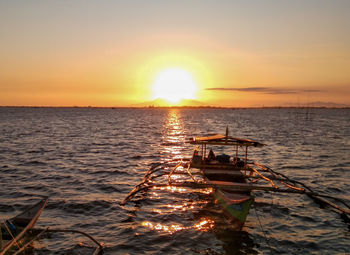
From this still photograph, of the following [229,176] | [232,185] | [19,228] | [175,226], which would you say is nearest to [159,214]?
[175,226]

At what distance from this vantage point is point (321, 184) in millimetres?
22391

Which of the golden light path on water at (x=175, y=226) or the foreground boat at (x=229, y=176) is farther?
the golden light path on water at (x=175, y=226)

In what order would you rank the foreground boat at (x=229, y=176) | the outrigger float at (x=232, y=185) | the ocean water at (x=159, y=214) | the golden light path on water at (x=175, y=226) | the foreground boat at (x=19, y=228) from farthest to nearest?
the golden light path on water at (x=175, y=226)
the outrigger float at (x=232, y=185)
the foreground boat at (x=229, y=176)
the ocean water at (x=159, y=214)
the foreground boat at (x=19, y=228)

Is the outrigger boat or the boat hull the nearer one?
the outrigger boat

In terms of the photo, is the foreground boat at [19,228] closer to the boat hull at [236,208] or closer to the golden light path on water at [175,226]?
the golden light path on water at [175,226]

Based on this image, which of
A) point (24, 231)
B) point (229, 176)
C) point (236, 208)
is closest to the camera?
point (24, 231)

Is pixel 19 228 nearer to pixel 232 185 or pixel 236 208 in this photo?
pixel 236 208

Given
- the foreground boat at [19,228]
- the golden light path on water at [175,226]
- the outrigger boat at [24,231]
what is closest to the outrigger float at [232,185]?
the golden light path on water at [175,226]

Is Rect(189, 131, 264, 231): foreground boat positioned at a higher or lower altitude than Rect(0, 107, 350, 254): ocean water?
higher

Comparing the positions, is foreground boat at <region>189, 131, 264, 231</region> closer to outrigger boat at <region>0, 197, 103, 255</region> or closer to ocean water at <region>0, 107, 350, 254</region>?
ocean water at <region>0, 107, 350, 254</region>

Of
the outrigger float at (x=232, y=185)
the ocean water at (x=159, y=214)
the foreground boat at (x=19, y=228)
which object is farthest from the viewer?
the outrigger float at (x=232, y=185)

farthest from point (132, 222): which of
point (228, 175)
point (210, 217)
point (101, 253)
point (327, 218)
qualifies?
point (327, 218)

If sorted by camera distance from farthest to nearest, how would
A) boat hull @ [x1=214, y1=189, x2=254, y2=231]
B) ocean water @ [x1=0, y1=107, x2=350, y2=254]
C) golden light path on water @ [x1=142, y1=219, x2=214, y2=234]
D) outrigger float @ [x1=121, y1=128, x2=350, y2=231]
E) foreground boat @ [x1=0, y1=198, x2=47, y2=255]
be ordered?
golden light path on water @ [x1=142, y1=219, x2=214, y2=234] < outrigger float @ [x1=121, y1=128, x2=350, y2=231] < boat hull @ [x1=214, y1=189, x2=254, y2=231] < ocean water @ [x1=0, y1=107, x2=350, y2=254] < foreground boat @ [x1=0, y1=198, x2=47, y2=255]

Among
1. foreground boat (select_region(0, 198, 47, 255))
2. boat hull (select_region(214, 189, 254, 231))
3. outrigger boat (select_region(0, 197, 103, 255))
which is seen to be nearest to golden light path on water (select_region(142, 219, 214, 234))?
boat hull (select_region(214, 189, 254, 231))
